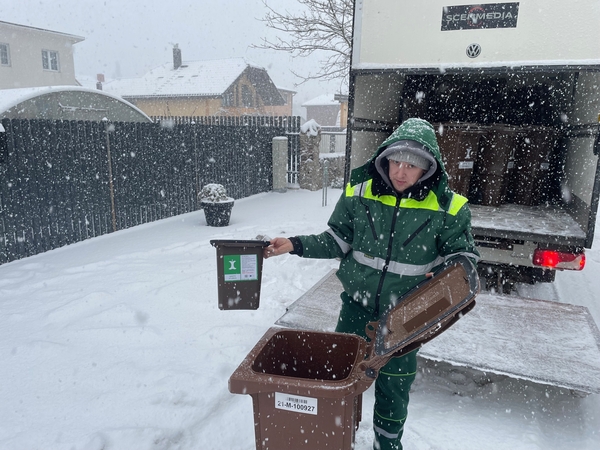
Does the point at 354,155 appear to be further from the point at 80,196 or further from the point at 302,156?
the point at 302,156

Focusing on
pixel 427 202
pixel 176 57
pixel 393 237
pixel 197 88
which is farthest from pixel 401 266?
pixel 176 57

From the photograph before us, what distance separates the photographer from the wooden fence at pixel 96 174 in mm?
6207

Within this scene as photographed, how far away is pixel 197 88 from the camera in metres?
33.9

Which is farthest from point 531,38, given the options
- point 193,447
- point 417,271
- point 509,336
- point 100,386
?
point 100,386

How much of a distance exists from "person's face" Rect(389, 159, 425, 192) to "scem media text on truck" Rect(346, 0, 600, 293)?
239 centimetres

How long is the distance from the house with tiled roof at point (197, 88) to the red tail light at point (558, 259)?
30.8 metres

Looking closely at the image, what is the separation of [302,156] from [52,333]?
9.77 m

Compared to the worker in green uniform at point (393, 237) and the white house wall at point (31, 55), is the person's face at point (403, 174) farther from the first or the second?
the white house wall at point (31, 55)

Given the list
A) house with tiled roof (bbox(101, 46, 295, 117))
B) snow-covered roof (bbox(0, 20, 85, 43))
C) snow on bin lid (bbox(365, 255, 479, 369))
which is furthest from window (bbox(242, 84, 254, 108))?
snow on bin lid (bbox(365, 255, 479, 369))

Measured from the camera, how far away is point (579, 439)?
2.78 metres

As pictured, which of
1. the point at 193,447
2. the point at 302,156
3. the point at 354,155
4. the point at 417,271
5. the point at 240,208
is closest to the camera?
the point at 417,271

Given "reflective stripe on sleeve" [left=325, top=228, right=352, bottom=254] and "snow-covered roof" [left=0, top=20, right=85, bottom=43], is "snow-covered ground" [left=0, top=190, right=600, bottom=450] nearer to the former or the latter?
"reflective stripe on sleeve" [left=325, top=228, right=352, bottom=254]

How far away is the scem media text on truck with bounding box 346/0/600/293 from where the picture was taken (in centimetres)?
384

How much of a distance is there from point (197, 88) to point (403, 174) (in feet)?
113
